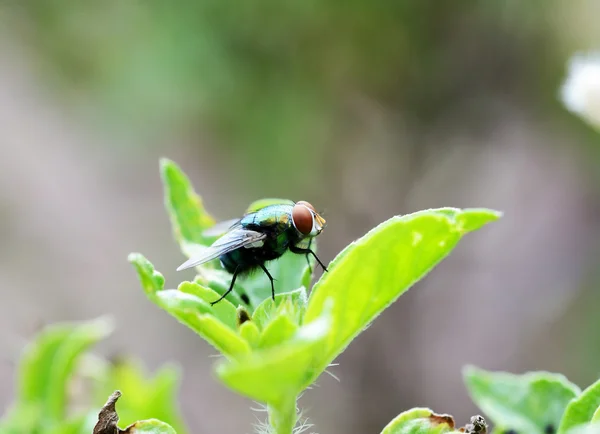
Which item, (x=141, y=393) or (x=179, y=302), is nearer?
(x=179, y=302)

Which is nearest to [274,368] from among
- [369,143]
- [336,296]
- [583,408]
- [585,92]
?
[336,296]

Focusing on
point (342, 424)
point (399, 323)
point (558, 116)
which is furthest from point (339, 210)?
point (558, 116)

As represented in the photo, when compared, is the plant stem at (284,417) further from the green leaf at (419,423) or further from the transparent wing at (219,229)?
the transparent wing at (219,229)

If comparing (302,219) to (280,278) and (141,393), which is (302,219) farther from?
(141,393)

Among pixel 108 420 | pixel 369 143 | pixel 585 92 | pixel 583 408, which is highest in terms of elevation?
pixel 369 143

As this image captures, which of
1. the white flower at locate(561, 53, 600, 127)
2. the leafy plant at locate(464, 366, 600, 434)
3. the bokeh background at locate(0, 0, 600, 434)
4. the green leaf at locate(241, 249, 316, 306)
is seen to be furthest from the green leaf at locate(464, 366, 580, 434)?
the bokeh background at locate(0, 0, 600, 434)

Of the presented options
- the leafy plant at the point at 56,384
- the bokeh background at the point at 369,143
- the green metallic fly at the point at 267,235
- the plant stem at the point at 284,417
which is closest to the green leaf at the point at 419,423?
the plant stem at the point at 284,417
